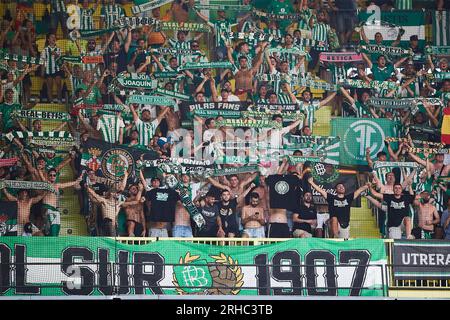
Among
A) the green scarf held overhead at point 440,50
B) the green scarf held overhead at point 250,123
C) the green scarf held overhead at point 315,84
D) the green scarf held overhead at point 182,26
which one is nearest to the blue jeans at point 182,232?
the green scarf held overhead at point 250,123

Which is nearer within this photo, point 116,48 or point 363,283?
point 363,283

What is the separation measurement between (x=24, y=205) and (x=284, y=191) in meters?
3.85

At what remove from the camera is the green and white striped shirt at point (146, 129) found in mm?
13945

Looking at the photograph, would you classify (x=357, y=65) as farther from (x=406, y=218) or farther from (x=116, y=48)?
(x=116, y=48)

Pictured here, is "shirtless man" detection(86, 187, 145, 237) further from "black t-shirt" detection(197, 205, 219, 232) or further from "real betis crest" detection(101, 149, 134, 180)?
"black t-shirt" detection(197, 205, 219, 232)

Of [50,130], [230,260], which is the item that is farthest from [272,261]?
[50,130]

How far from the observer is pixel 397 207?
45.5 ft

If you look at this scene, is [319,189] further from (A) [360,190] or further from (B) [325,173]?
(A) [360,190]

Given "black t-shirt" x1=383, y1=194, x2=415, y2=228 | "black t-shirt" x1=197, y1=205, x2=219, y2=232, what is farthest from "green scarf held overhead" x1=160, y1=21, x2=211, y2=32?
"black t-shirt" x1=383, y1=194, x2=415, y2=228

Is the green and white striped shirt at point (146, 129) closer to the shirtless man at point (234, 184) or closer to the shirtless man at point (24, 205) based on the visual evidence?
the shirtless man at point (234, 184)

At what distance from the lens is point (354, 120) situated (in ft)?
46.3

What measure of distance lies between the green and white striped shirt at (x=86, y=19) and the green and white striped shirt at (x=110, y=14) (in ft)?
0.55

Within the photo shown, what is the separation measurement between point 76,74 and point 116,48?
0.73m

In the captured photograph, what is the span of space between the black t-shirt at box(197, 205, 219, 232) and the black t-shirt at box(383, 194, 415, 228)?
2.54 meters
